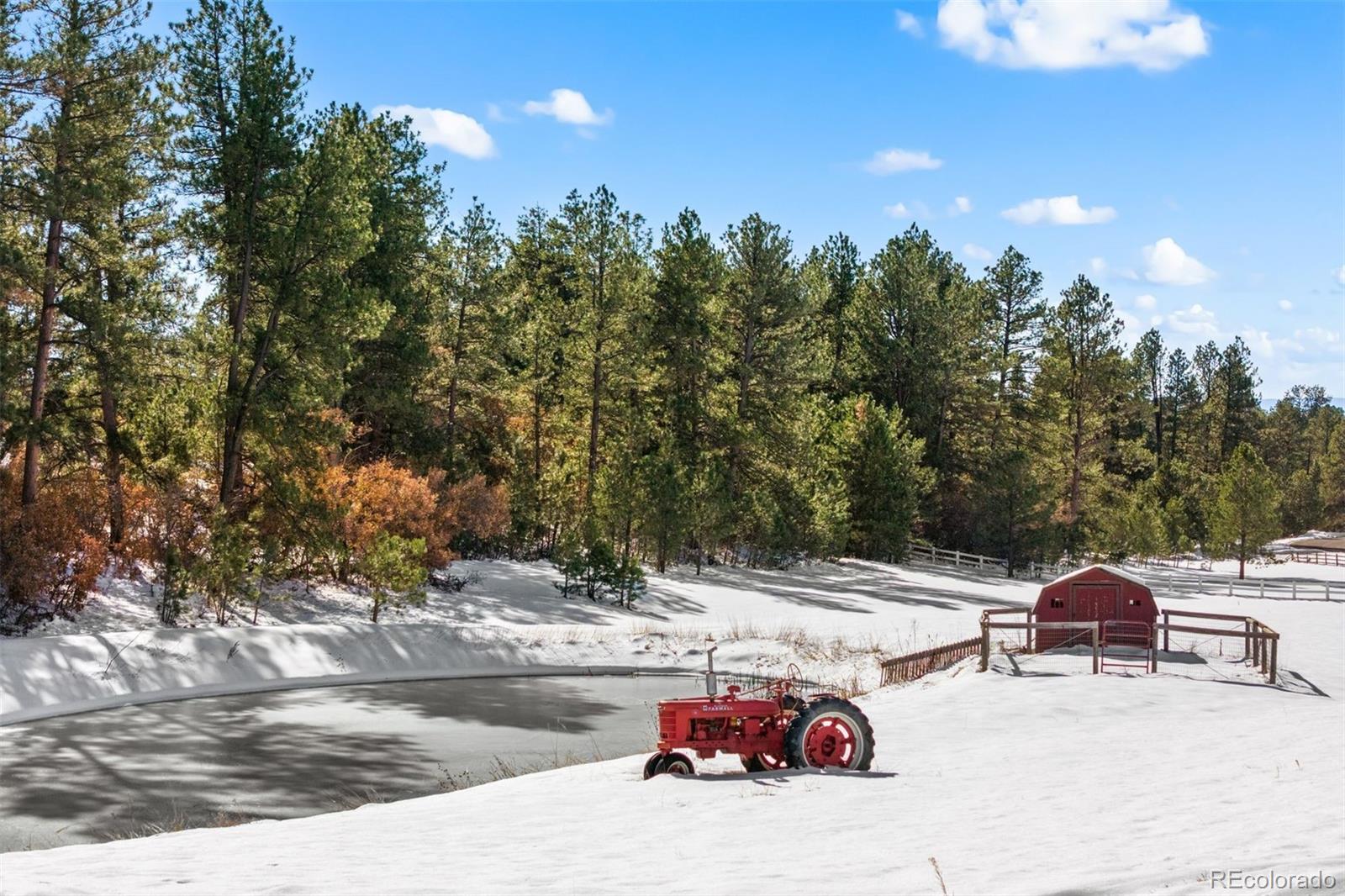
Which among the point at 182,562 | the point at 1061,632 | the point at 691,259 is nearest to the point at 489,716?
the point at 182,562

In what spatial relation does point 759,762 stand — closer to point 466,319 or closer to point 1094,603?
point 1094,603

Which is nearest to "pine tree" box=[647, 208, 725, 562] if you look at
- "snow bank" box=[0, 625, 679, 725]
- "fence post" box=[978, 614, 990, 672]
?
"snow bank" box=[0, 625, 679, 725]

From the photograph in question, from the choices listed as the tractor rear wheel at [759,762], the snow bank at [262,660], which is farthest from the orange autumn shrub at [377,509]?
the tractor rear wheel at [759,762]

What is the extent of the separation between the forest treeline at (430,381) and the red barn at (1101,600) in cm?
1447

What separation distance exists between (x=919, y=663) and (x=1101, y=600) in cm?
733

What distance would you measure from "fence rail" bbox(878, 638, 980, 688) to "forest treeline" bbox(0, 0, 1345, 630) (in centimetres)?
1444

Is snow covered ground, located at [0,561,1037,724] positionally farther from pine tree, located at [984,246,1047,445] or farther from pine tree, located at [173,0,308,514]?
pine tree, located at [984,246,1047,445]

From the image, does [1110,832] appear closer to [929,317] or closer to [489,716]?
[489,716]

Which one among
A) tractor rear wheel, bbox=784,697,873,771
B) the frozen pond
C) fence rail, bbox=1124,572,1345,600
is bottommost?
the frozen pond

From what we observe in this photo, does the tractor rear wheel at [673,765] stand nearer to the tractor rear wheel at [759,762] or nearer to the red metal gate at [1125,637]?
the tractor rear wheel at [759,762]

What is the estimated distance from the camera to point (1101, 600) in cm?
2873

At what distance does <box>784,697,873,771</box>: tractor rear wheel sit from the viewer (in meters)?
13.3

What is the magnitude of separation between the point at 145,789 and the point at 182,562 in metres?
14.0

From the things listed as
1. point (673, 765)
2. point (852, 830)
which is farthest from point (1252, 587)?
point (852, 830)
